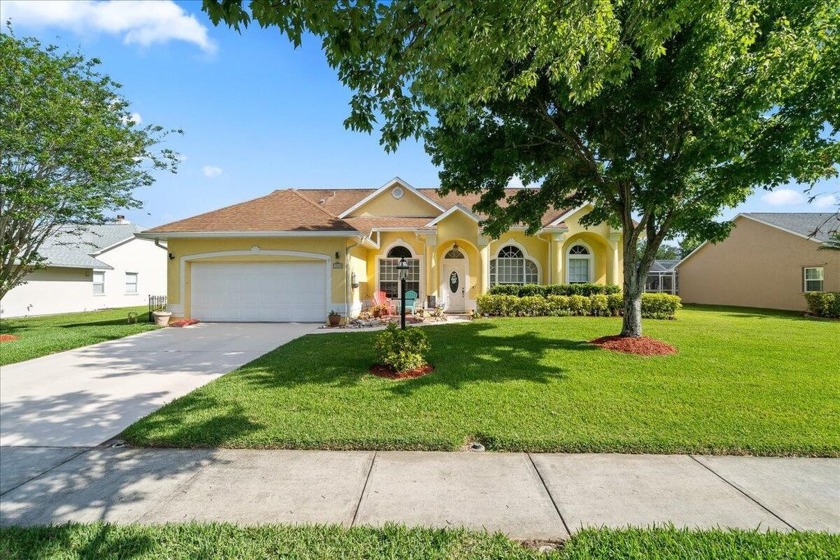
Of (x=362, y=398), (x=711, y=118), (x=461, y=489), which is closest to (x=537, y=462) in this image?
(x=461, y=489)

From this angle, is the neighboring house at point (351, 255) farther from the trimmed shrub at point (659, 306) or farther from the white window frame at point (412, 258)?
the trimmed shrub at point (659, 306)

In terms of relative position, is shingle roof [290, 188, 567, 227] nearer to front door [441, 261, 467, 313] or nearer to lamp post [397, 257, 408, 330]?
front door [441, 261, 467, 313]

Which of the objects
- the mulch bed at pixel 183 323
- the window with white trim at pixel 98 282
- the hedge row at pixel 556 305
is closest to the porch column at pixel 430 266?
the hedge row at pixel 556 305

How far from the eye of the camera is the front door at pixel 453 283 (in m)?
17.4

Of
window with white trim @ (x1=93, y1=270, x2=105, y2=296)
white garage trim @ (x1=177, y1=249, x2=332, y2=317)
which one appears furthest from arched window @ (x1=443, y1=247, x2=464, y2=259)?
window with white trim @ (x1=93, y1=270, x2=105, y2=296)

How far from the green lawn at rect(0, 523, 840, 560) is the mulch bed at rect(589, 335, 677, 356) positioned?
5.69 meters

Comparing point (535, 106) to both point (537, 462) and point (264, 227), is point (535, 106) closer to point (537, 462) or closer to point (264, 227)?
point (537, 462)

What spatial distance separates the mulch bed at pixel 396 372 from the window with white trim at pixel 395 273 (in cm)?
1012

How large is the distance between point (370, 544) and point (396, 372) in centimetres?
412

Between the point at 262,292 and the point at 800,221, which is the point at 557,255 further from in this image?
the point at 800,221

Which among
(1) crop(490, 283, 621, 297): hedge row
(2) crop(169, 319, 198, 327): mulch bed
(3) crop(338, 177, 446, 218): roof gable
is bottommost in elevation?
(2) crop(169, 319, 198, 327): mulch bed

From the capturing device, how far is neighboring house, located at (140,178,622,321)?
45.4 ft

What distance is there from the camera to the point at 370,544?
8.67 ft

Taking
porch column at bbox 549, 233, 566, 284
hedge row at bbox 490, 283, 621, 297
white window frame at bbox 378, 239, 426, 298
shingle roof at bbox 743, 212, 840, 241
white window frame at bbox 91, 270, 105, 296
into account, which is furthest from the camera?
white window frame at bbox 91, 270, 105, 296
